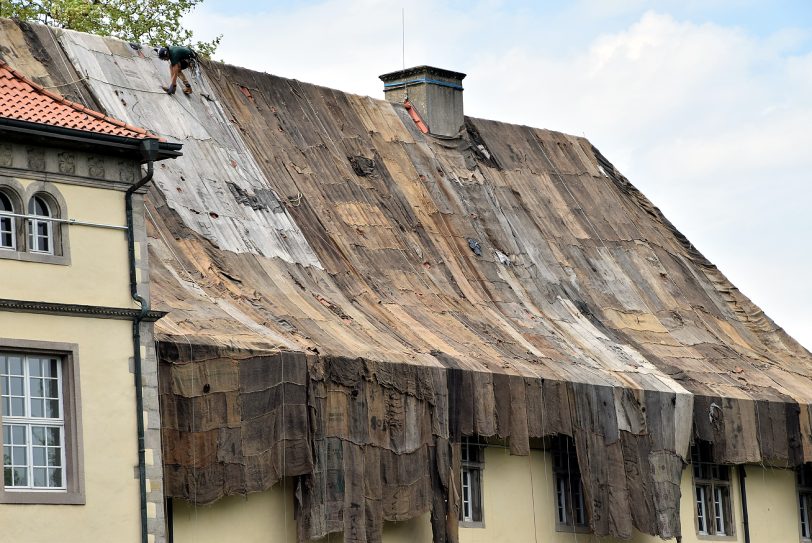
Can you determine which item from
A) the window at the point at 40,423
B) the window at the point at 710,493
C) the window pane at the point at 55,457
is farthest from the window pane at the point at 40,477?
the window at the point at 710,493

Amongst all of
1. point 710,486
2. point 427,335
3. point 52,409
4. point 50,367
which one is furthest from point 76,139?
point 710,486

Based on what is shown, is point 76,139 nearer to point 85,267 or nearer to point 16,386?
point 85,267

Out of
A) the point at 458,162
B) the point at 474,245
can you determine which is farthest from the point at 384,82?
the point at 474,245

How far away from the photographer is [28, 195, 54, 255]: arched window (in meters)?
23.8

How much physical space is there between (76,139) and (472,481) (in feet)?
37.1

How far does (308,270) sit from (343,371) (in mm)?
3996

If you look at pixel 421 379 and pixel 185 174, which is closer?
pixel 421 379

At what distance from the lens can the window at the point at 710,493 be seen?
3647 centimetres

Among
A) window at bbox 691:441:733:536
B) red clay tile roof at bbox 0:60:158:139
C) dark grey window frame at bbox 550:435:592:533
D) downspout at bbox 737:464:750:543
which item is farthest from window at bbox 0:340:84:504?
downspout at bbox 737:464:750:543

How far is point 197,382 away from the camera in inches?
1029

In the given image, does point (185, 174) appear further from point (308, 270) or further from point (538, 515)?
point (538, 515)

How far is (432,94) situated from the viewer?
136 feet

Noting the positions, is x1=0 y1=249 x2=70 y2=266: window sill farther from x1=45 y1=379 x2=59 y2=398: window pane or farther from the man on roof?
the man on roof

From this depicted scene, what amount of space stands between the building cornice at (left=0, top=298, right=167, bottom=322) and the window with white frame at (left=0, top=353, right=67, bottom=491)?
2.00 ft
